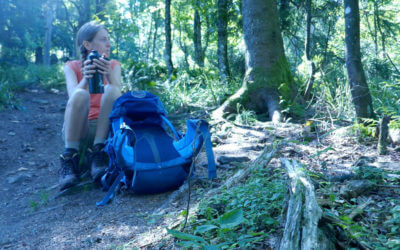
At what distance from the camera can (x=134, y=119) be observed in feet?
12.4

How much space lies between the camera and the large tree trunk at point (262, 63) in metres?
5.49

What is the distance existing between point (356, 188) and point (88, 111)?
2856mm

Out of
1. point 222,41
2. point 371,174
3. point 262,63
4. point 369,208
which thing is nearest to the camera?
point 369,208

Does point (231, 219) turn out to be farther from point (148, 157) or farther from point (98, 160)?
point (98, 160)

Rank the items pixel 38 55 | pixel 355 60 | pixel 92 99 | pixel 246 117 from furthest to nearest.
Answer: pixel 38 55 < pixel 246 117 < pixel 92 99 < pixel 355 60

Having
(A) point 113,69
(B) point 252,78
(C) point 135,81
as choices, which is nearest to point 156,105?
(A) point 113,69

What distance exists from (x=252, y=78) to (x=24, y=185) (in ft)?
11.9

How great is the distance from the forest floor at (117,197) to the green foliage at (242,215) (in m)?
0.24

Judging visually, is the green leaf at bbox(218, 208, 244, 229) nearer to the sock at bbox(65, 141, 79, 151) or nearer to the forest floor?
the forest floor

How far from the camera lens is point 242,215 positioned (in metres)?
1.68

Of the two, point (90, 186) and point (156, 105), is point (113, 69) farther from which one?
point (90, 186)

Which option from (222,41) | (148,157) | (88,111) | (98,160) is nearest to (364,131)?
(148,157)

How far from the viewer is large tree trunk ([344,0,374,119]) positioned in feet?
11.9

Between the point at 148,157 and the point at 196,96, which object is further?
the point at 196,96
